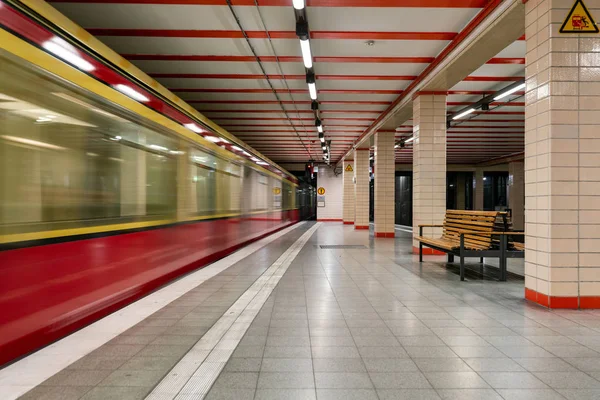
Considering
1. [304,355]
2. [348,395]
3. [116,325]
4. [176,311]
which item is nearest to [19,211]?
[116,325]

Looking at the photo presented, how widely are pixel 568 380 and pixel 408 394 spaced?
118cm

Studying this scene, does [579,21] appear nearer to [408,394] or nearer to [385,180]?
[408,394]

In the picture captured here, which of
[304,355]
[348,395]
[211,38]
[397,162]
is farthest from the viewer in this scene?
[397,162]

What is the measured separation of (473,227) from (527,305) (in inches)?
86.6

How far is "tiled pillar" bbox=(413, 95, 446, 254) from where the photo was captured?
937 cm

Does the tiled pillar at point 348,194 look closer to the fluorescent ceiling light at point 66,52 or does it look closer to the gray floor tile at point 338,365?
the fluorescent ceiling light at point 66,52

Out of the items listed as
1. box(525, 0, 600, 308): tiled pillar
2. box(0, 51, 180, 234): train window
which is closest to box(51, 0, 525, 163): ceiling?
box(525, 0, 600, 308): tiled pillar

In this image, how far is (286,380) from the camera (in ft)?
8.68

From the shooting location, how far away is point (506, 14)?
→ 5480 millimetres

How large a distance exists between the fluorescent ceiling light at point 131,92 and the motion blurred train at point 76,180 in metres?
0.02

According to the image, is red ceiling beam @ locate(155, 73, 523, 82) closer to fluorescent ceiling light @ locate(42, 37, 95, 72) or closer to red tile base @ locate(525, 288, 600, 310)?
fluorescent ceiling light @ locate(42, 37, 95, 72)

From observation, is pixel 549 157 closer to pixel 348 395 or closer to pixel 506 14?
pixel 506 14

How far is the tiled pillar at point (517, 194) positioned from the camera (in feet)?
80.8

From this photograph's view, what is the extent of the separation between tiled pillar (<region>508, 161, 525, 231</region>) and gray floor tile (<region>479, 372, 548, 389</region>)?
80.7ft
